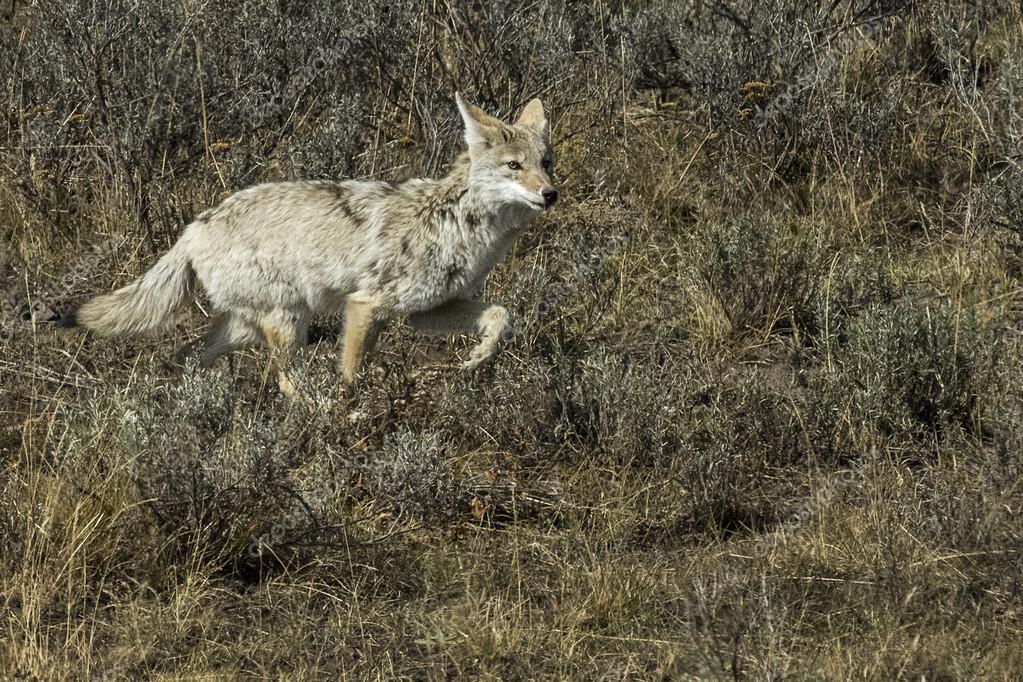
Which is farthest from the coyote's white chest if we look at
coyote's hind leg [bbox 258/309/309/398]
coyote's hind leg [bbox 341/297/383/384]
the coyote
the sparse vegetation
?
coyote's hind leg [bbox 258/309/309/398]

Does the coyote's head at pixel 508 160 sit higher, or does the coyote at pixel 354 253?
the coyote's head at pixel 508 160

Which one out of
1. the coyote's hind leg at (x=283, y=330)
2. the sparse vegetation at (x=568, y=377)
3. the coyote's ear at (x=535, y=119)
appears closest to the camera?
the sparse vegetation at (x=568, y=377)

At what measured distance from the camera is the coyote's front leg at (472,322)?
5.94 metres

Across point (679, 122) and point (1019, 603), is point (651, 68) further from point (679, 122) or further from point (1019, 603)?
point (1019, 603)

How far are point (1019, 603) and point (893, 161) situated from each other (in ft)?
12.8

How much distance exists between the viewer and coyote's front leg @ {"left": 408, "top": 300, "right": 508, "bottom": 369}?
594 cm

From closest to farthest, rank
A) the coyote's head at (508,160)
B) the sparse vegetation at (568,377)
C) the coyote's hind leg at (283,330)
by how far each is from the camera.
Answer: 1. the sparse vegetation at (568,377)
2. the coyote's head at (508,160)
3. the coyote's hind leg at (283,330)

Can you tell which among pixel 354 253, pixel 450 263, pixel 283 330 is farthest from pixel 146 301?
pixel 450 263

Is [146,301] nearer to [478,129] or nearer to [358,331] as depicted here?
[358,331]

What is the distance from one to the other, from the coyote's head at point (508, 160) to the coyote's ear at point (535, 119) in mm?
85

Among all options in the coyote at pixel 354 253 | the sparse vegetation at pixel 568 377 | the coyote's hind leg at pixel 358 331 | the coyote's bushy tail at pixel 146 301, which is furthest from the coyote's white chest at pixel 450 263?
the coyote's bushy tail at pixel 146 301

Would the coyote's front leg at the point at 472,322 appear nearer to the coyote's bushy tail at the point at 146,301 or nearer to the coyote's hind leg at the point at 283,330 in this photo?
the coyote's hind leg at the point at 283,330

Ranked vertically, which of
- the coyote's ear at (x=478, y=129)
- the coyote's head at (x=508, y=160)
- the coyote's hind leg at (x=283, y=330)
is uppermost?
the coyote's ear at (x=478, y=129)

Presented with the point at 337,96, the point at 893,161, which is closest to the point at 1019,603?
the point at 893,161
